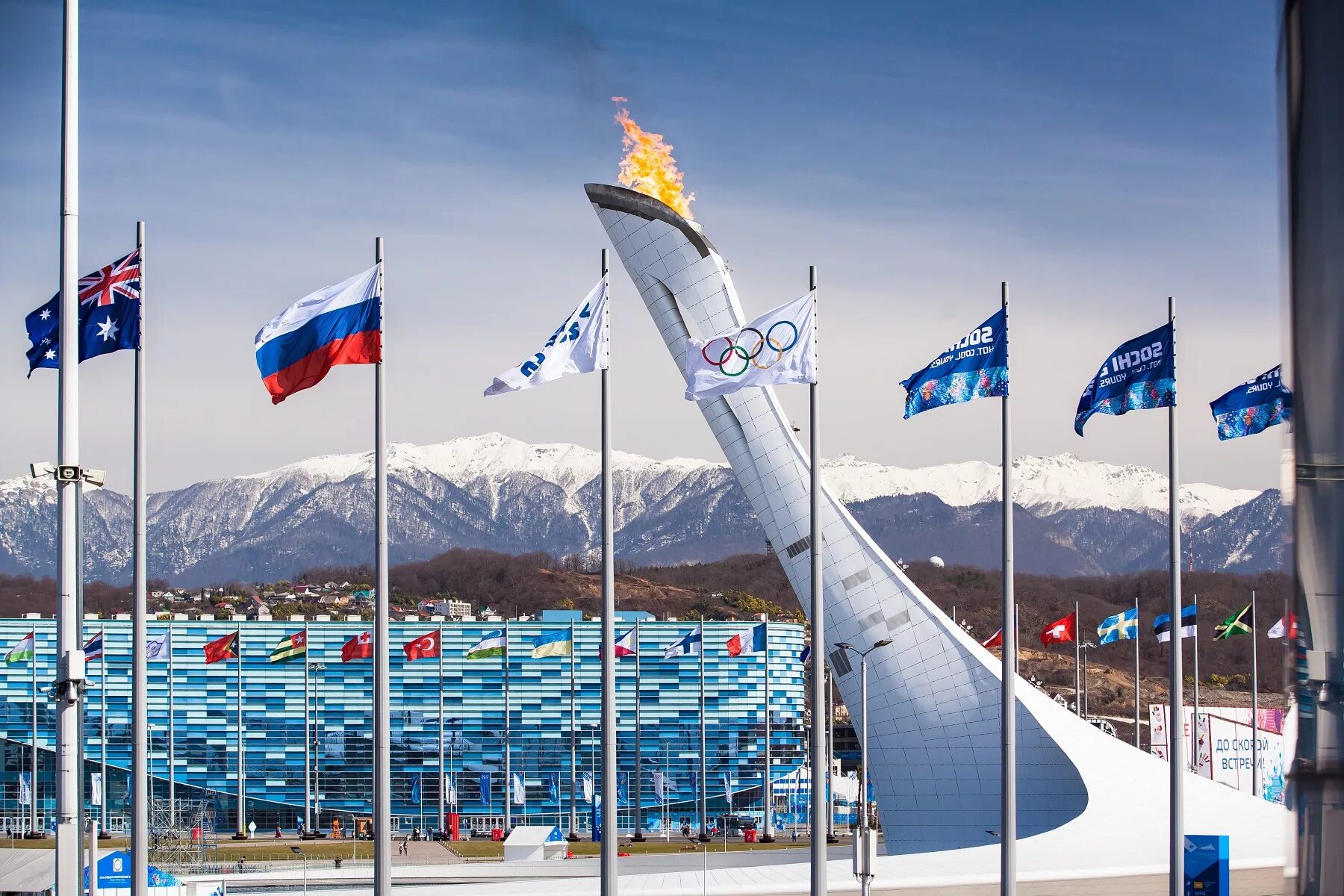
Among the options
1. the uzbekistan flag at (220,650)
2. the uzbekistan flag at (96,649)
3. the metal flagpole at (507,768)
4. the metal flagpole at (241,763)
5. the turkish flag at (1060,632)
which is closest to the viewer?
the uzbekistan flag at (96,649)

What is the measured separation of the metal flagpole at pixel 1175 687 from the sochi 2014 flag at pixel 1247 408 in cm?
67

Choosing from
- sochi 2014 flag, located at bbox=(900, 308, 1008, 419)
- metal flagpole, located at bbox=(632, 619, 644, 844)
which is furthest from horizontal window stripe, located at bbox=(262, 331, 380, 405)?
metal flagpole, located at bbox=(632, 619, 644, 844)

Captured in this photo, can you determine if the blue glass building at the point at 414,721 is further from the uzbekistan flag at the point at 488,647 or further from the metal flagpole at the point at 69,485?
the metal flagpole at the point at 69,485

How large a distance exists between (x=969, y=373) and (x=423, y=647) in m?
34.8

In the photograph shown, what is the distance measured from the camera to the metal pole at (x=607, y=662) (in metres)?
18.2

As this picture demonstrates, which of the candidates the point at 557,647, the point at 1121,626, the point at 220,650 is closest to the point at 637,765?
the point at 557,647

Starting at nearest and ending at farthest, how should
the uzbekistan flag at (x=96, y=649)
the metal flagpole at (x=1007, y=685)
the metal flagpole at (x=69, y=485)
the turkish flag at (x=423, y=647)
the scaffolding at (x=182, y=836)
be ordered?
1. the metal flagpole at (x=69, y=485)
2. the metal flagpole at (x=1007, y=685)
3. the uzbekistan flag at (x=96, y=649)
4. the scaffolding at (x=182, y=836)
5. the turkish flag at (x=423, y=647)

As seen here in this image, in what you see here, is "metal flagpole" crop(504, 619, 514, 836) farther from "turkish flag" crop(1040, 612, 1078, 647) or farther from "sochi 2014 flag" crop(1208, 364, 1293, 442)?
"sochi 2014 flag" crop(1208, 364, 1293, 442)

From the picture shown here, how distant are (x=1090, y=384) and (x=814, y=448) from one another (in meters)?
4.83

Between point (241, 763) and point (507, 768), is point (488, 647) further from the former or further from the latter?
point (241, 763)

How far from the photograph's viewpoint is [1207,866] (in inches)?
872

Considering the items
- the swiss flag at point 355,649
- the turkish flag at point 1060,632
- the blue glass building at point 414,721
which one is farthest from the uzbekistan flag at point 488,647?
the blue glass building at point 414,721

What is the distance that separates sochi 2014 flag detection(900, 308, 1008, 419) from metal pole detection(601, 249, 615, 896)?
4.47 metres

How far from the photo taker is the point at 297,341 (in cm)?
1788
